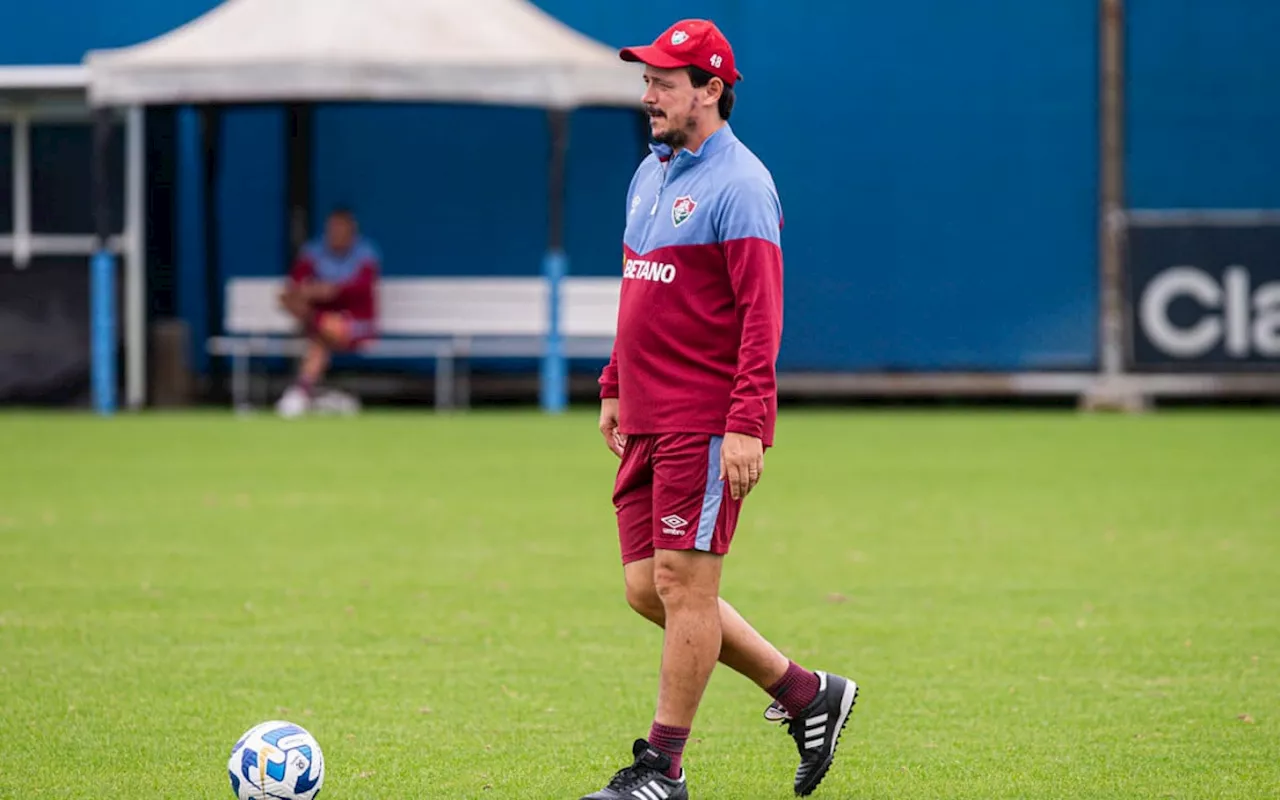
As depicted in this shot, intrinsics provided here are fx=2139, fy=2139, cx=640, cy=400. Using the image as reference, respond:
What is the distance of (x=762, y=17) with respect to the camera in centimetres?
2194

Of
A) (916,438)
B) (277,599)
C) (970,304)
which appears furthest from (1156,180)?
(277,599)

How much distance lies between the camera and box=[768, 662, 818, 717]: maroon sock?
20.0ft

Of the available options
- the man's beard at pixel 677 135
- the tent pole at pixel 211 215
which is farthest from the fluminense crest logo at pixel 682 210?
the tent pole at pixel 211 215

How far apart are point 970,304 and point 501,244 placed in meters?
4.98

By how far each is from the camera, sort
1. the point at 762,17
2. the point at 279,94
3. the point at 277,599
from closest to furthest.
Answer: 1. the point at 277,599
2. the point at 279,94
3. the point at 762,17

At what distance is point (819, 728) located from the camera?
6078 millimetres

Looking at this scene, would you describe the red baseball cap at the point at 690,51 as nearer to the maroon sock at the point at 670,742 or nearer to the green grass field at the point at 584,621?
the maroon sock at the point at 670,742

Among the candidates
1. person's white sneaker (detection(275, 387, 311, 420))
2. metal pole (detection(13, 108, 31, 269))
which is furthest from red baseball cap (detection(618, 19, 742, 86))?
metal pole (detection(13, 108, 31, 269))

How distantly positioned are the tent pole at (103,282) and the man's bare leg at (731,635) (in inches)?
598

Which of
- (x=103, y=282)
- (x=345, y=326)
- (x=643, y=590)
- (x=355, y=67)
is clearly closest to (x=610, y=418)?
(x=643, y=590)

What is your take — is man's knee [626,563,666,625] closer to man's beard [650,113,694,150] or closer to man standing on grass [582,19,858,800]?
man standing on grass [582,19,858,800]

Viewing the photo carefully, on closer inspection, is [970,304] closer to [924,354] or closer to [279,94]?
[924,354]

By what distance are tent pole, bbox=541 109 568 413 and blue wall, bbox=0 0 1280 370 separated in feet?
6.33

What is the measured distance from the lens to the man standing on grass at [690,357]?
5637 mm
